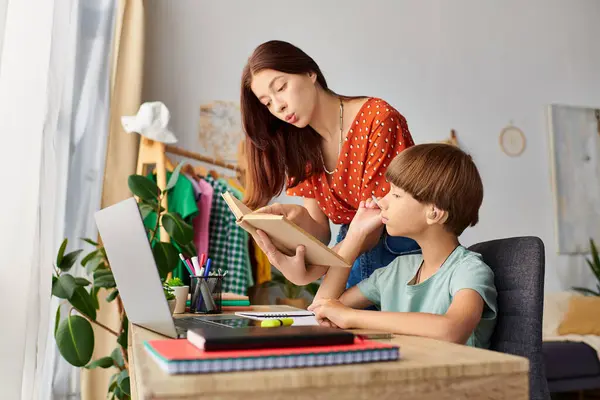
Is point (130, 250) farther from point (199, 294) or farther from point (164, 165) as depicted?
point (164, 165)

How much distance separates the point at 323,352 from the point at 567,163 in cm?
425

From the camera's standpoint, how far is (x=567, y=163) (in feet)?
14.6

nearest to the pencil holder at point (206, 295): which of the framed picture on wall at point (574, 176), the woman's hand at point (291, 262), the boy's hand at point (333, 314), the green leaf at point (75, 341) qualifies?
the woman's hand at point (291, 262)

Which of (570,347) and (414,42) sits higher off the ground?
(414,42)

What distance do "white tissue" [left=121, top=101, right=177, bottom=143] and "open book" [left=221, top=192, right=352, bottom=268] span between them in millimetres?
1665

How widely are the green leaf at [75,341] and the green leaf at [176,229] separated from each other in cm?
48

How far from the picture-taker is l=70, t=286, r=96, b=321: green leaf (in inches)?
87.8

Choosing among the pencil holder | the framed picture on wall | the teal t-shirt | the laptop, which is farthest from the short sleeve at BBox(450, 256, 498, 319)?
the framed picture on wall

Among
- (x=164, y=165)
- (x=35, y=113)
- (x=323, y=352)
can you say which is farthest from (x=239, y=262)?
(x=323, y=352)

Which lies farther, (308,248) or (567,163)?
(567,163)

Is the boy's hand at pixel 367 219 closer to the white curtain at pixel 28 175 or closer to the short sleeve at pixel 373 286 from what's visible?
the short sleeve at pixel 373 286

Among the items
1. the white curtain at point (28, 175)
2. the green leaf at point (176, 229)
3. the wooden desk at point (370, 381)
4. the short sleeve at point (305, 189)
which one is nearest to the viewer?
the wooden desk at point (370, 381)

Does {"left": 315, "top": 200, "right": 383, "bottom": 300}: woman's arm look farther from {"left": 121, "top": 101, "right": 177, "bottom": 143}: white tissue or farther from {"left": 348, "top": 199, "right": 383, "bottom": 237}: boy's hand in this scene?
{"left": 121, "top": 101, "right": 177, "bottom": 143}: white tissue

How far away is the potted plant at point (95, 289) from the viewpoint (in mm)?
2090
